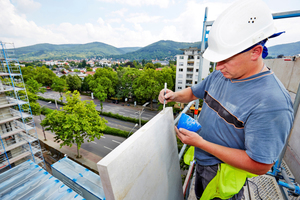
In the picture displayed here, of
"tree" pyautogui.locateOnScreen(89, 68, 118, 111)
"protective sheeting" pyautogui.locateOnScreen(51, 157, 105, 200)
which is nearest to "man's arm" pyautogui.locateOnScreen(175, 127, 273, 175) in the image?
"protective sheeting" pyautogui.locateOnScreen(51, 157, 105, 200)

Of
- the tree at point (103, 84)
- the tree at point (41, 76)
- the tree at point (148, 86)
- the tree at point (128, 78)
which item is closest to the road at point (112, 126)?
the tree at point (103, 84)

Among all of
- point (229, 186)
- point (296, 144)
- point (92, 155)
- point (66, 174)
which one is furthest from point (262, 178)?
point (92, 155)

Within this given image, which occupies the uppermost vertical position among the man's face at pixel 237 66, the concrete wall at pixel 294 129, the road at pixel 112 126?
the man's face at pixel 237 66

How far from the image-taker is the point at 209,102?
1.50 meters

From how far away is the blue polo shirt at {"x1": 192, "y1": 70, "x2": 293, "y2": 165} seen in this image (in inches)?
34.3

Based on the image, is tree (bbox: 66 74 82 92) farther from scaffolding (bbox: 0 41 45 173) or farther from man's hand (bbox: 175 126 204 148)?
man's hand (bbox: 175 126 204 148)

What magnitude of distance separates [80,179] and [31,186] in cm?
202

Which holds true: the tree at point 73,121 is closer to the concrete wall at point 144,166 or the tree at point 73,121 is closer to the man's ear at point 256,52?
the concrete wall at point 144,166

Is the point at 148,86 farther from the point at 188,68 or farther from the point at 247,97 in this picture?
the point at 247,97

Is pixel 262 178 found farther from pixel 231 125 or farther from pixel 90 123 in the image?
pixel 90 123

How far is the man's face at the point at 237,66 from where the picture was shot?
1066 mm

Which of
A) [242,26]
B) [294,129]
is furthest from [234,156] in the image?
[294,129]

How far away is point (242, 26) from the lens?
1.01 meters

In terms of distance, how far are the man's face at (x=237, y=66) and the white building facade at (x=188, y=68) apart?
23.9 meters
